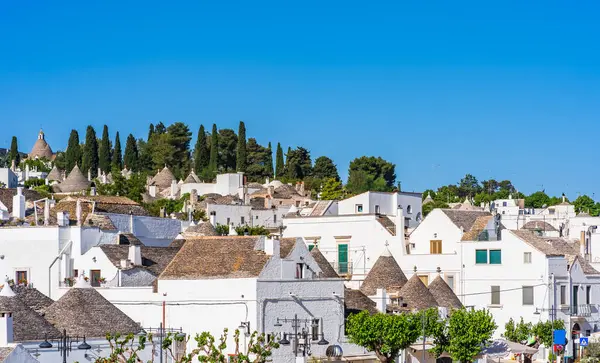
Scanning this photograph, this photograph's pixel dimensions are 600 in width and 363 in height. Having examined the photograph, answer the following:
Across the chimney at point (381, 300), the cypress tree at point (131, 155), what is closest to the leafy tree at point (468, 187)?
the cypress tree at point (131, 155)

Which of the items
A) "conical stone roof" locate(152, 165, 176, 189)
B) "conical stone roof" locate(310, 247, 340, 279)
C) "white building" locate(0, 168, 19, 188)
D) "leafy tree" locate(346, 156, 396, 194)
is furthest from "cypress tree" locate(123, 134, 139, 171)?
"conical stone roof" locate(310, 247, 340, 279)

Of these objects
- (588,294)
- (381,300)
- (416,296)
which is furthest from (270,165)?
(381,300)

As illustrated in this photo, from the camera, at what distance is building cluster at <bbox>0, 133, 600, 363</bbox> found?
50.2m

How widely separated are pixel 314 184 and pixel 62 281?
85.1 metres

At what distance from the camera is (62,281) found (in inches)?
2355

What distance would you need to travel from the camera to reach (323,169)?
15638 cm

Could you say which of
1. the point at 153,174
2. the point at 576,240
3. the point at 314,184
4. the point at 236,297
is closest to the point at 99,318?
the point at 236,297

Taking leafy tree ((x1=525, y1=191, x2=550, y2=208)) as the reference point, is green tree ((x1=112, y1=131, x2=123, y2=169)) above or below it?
above

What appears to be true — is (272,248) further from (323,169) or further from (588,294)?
(323,169)

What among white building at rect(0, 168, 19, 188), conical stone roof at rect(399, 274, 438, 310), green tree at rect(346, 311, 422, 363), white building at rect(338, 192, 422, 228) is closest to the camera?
green tree at rect(346, 311, 422, 363)

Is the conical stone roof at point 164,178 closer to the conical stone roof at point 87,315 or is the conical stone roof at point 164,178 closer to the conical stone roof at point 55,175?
the conical stone roof at point 55,175

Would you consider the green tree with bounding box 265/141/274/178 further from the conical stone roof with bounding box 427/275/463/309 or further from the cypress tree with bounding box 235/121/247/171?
the conical stone roof with bounding box 427/275/463/309

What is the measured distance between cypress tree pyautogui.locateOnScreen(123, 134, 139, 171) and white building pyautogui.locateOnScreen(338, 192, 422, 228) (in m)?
84.2

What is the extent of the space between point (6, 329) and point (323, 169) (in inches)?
4555
